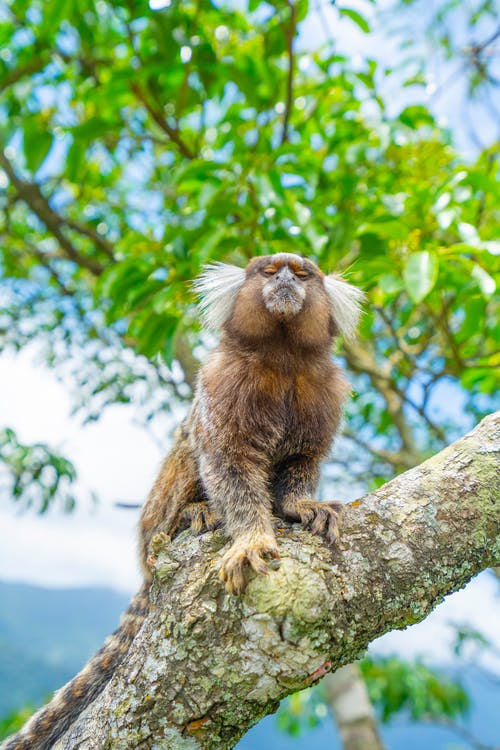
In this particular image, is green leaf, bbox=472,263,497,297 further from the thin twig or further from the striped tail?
the striped tail

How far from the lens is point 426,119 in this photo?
2963 mm

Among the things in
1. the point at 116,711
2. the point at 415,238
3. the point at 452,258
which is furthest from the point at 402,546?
the point at 415,238

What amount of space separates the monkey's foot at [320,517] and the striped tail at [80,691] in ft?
2.52

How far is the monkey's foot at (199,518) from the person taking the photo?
6.58ft

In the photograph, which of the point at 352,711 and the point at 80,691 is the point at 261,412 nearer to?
the point at 80,691

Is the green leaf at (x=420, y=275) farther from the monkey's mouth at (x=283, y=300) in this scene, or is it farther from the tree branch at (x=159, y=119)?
the tree branch at (x=159, y=119)

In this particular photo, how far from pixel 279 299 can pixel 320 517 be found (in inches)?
30.9

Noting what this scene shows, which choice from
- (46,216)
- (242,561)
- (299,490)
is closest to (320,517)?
(242,561)

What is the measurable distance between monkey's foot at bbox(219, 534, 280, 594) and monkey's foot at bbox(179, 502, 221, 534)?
0.45 meters

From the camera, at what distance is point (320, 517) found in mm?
1646

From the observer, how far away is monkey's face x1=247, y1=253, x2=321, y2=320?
2111mm

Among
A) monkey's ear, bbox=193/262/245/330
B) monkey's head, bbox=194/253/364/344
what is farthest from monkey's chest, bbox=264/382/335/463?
monkey's ear, bbox=193/262/245/330

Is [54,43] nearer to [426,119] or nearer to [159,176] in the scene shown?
[159,176]

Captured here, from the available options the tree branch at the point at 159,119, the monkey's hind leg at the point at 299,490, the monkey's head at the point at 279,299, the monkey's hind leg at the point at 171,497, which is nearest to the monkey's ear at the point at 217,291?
the monkey's head at the point at 279,299
